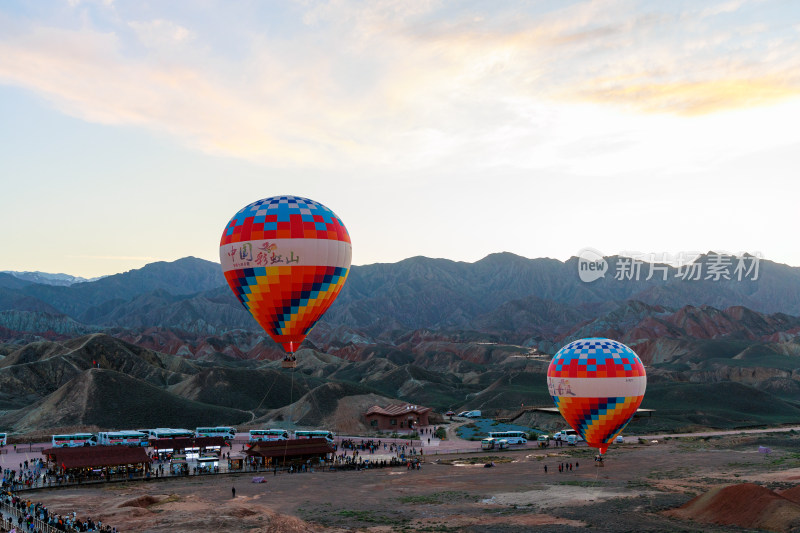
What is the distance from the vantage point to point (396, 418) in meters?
106

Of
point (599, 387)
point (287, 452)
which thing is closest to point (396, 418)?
point (287, 452)

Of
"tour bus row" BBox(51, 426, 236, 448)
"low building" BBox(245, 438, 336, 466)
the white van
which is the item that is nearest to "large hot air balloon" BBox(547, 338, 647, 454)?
"low building" BBox(245, 438, 336, 466)

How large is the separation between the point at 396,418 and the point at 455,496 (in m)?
51.6

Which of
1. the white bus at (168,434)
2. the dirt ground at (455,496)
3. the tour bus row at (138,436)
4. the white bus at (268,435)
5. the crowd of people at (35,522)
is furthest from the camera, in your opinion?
the white bus at (268,435)

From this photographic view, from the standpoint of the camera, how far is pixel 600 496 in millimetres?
53781

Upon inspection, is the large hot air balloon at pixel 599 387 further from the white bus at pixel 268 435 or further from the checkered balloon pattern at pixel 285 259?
the white bus at pixel 268 435

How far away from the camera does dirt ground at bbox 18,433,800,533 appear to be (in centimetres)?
4497

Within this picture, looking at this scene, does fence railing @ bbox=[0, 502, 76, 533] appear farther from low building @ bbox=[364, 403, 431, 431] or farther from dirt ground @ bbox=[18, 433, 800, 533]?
low building @ bbox=[364, 403, 431, 431]

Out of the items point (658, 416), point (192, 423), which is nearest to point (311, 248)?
point (192, 423)

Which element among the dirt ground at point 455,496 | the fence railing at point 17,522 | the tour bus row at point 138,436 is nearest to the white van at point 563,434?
the dirt ground at point 455,496

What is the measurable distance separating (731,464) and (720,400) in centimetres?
6021

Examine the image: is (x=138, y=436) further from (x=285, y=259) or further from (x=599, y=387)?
(x=599, y=387)

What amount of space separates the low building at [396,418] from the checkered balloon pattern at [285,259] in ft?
197

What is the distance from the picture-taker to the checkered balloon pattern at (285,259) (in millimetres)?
45594
